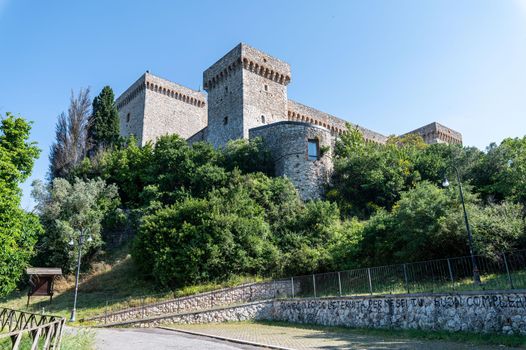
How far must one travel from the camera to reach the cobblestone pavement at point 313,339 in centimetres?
1027

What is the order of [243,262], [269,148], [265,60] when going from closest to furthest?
[243,262], [269,148], [265,60]

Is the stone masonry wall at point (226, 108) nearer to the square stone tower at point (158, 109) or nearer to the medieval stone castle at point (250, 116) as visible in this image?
the medieval stone castle at point (250, 116)

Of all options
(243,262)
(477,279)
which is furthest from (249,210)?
(477,279)

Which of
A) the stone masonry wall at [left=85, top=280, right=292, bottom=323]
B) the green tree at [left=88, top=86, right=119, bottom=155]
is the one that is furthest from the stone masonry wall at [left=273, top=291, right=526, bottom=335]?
the green tree at [left=88, top=86, right=119, bottom=155]

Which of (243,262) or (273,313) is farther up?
(243,262)

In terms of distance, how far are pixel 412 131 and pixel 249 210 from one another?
34181mm

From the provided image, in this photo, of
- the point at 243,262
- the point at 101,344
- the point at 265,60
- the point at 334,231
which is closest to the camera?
the point at 101,344

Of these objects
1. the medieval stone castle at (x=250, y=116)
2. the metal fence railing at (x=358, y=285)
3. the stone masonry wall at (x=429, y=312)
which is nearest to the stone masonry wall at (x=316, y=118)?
the medieval stone castle at (x=250, y=116)

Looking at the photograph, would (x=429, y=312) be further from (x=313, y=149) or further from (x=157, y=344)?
(x=313, y=149)

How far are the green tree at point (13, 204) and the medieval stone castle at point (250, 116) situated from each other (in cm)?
1602

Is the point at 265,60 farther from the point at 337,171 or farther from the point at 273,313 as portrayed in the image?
the point at 273,313

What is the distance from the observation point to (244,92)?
113 feet

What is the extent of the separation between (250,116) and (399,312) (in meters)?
24.0

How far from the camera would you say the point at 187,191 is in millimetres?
26797
